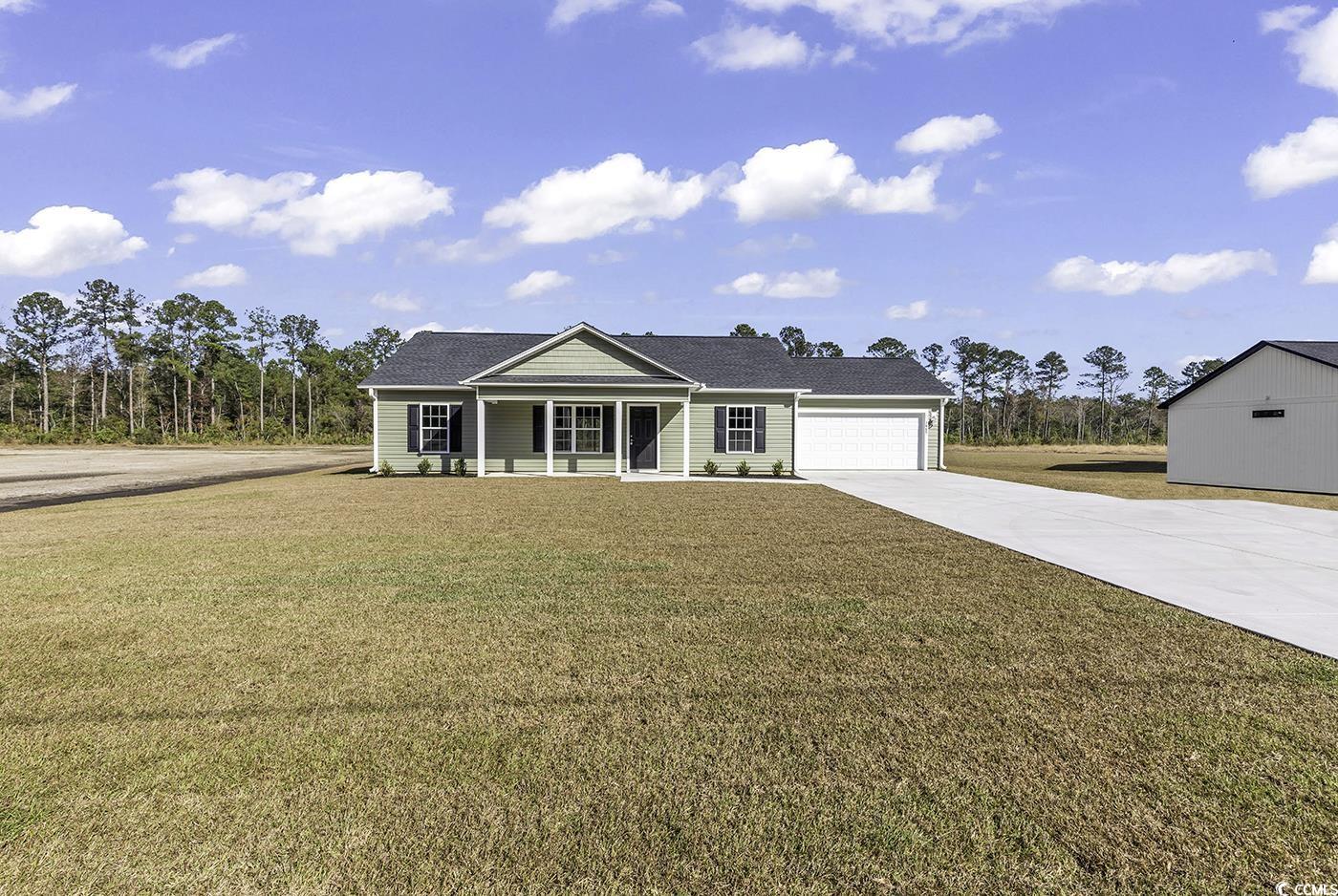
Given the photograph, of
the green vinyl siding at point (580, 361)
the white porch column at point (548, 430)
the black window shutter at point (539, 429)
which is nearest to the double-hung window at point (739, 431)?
the green vinyl siding at point (580, 361)

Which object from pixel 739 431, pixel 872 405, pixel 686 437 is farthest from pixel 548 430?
pixel 872 405

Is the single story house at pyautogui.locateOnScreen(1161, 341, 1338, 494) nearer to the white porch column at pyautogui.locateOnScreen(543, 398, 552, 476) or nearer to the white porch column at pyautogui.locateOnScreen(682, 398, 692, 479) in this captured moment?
the white porch column at pyautogui.locateOnScreen(682, 398, 692, 479)

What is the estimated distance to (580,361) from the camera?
2067 centimetres

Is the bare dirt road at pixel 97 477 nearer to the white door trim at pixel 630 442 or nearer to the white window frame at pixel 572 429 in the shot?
the white window frame at pixel 572 429

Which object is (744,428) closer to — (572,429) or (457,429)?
(572,429)

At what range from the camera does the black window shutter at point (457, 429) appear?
21219 mm

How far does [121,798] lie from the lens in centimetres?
276

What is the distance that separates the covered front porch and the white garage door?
505 cm

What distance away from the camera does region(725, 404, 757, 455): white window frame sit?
71.8 feet

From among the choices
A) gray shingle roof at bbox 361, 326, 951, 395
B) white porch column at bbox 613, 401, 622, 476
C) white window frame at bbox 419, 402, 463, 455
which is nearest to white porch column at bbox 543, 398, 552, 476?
gray shingle roof at bbox 361, 326, 951, 395

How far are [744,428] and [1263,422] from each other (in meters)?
14.4

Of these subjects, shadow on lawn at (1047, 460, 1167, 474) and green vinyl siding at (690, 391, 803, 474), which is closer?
green vinyl siding at (690, 391, 803, 474)

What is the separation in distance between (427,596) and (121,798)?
10.8 ft

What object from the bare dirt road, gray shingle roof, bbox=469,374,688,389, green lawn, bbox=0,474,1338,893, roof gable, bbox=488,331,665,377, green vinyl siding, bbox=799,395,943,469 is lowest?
green lawn, bbox=0,474,1338,893
